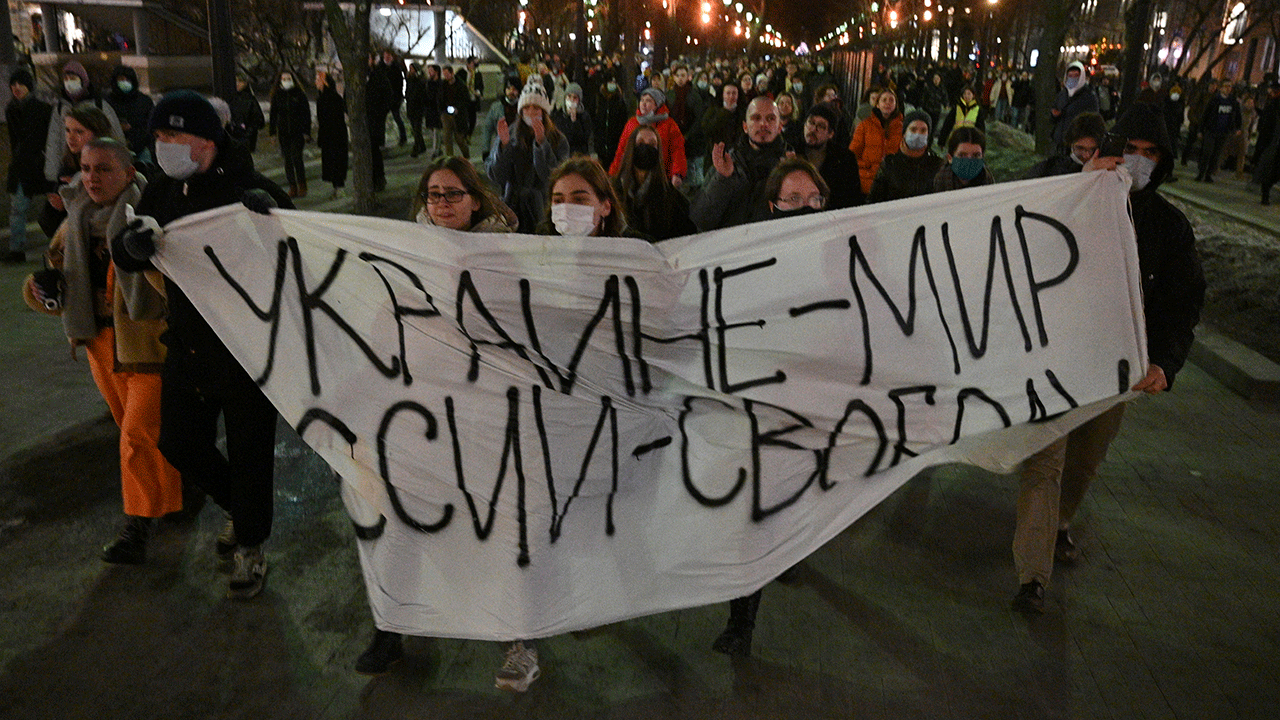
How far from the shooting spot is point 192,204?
375 centimetres

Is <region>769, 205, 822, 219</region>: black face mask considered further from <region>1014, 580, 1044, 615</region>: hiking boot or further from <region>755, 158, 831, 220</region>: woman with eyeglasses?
<region>1014, 580, 1044, 615</region>: hiking boot

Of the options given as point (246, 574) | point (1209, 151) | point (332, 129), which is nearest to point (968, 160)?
point (246, 574)

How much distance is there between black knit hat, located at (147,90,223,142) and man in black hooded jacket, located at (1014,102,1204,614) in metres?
3.12

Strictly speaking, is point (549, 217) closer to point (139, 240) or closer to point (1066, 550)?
point (139, 240)

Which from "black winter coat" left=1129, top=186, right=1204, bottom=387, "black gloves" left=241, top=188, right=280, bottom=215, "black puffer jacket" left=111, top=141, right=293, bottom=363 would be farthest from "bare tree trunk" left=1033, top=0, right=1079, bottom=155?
"black gloves" left=241, top=188, right=280, bottom=215

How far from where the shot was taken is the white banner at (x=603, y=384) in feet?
10.8

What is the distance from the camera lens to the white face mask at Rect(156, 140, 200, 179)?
3639 millimetres

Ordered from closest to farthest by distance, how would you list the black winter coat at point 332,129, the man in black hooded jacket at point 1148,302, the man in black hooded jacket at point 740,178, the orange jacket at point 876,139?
1. the man in black hooded jacket at point 1148,302
2. the man in black hooded jacket at point 740,178
3. the orange jacket at point 876,139
4. the black winter coat at point 332,129

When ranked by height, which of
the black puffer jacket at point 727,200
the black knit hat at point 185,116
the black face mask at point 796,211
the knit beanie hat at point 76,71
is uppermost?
the knit beanie hat at point 76,71

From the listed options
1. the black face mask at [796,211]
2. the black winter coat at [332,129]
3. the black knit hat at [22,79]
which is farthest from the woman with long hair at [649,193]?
the black winter coat at [332,129]

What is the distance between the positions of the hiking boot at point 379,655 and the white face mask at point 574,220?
57.9 inches

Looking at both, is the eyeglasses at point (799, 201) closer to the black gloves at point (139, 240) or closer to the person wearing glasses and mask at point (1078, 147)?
the person wearing glasses and mask at point (1078, 147)

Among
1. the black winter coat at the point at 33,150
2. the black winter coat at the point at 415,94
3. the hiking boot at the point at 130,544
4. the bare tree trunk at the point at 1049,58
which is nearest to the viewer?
the hiking boot at the point at 130,544

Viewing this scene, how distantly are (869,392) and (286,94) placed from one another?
1185cm
